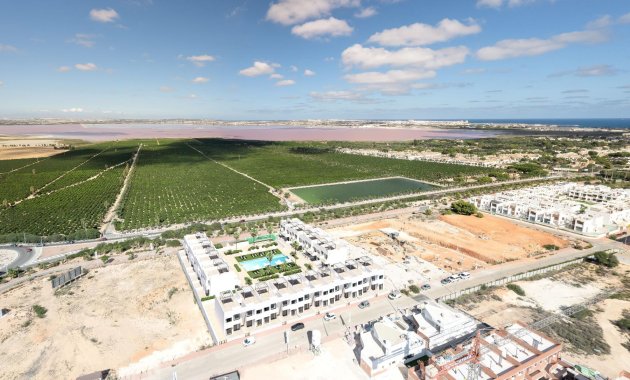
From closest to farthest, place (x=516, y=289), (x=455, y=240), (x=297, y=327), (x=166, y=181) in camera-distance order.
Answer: (x=297, y=327)
(x=516, y=289)
(x=455, y=240)
(x=166, y=181)

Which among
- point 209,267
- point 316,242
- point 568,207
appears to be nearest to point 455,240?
point 316,242

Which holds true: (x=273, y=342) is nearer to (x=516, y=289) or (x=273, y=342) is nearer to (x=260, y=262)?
(x=260, y=262)

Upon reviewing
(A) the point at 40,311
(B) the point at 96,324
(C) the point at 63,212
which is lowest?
(B) the point at 96,324

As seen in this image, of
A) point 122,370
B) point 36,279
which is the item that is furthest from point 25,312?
point 122,370

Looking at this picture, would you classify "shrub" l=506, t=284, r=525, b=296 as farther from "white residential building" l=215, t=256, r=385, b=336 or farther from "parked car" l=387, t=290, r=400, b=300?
"white residential building" l=215, t=256, r=385, b=336

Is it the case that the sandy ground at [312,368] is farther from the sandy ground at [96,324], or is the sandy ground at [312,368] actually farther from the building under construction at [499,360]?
the sandy ground at [96,324]

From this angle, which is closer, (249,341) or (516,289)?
(249,341)

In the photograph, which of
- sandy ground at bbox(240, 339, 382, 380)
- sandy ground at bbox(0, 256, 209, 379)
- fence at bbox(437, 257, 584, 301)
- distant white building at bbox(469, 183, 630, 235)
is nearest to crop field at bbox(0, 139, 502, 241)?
sandy ground at bbox(0, 256, 209, 379)
